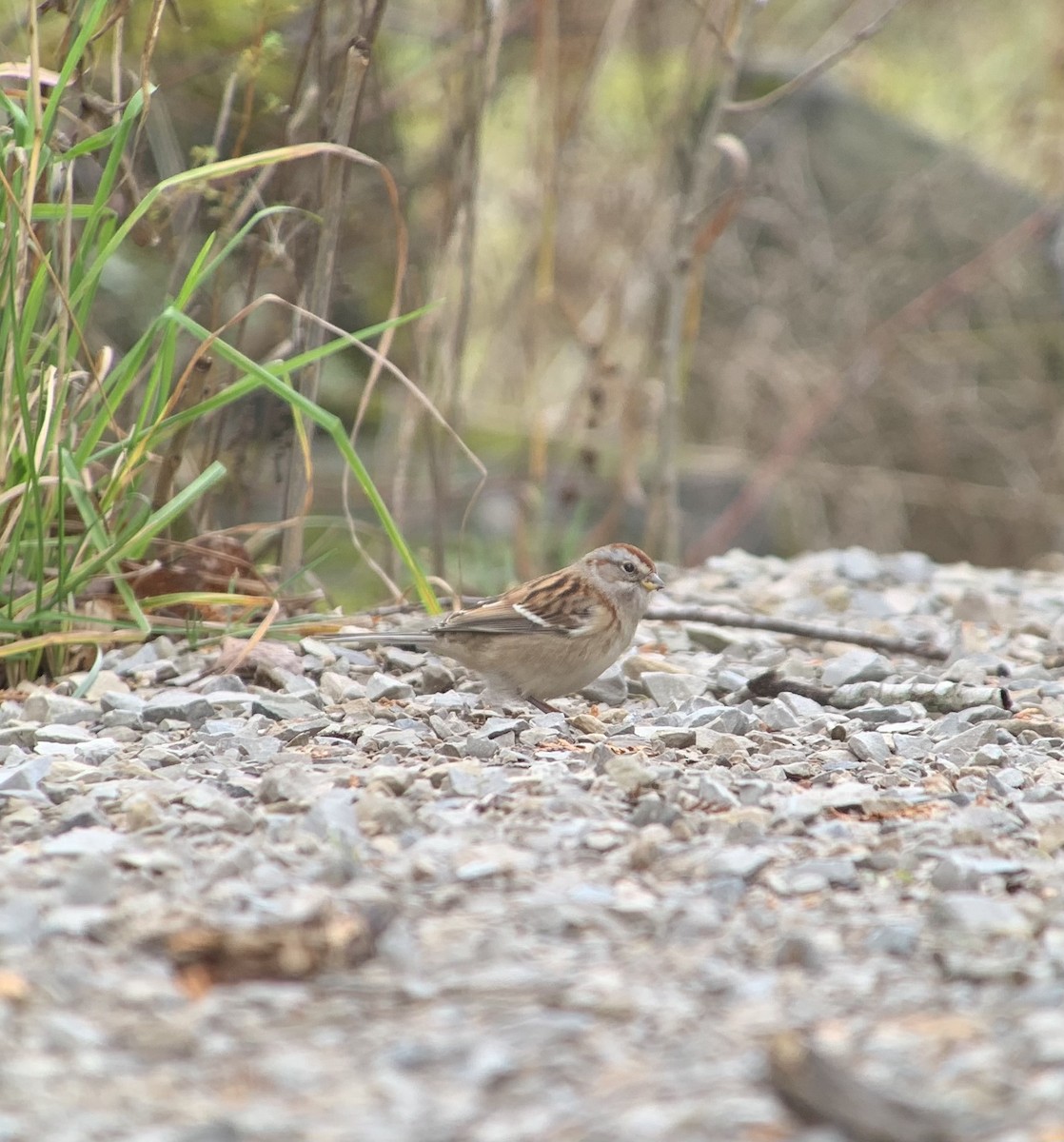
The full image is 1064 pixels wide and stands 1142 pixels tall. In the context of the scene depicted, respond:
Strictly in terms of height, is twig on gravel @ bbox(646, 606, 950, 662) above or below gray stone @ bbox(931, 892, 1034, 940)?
below

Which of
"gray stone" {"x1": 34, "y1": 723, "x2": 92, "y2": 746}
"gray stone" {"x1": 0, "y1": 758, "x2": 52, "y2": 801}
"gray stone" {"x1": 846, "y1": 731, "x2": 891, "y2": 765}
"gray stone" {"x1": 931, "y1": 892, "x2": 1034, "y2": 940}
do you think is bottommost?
"gray stone" {"x1": 34, "y1": 723, "x2": 92, "y2": 746}

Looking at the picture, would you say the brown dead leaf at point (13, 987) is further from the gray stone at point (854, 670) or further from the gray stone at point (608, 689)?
the gray stone at point (854, 670)

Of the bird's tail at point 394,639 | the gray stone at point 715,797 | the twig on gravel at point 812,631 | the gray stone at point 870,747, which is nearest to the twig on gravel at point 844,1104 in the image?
the gray stone at point 715,797

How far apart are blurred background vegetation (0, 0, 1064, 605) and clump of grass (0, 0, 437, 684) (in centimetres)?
99

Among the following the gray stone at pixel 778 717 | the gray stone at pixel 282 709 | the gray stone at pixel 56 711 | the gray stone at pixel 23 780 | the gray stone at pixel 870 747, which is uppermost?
the gray stone at pixel 870 747

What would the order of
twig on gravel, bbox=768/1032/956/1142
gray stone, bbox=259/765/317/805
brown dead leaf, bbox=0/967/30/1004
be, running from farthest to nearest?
gray stone, bbox=259/765/317/805 → brown dead leaf, bbox=0/967/30/1004 → twig on gravel, bbox=768/1032/956/1142

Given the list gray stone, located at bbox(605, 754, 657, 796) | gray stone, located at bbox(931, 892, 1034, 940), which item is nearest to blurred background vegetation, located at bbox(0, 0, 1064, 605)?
gray stone, located at bbox(605, 754, 657, 796)

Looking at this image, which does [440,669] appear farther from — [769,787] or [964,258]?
[964,258]

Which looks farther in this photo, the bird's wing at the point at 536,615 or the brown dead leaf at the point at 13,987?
the bird's wing at the point at 536,615

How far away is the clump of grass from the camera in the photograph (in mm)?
3357

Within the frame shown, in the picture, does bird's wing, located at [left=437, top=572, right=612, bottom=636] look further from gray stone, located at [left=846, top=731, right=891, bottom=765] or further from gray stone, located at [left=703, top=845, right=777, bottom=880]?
gray stone, located at [left=703, top=845, right=777, bottom=880]

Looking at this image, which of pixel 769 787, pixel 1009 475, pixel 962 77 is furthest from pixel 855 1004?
pixel 962 77

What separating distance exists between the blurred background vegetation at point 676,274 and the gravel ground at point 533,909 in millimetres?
1626

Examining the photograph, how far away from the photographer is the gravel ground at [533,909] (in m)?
→ 1.71
